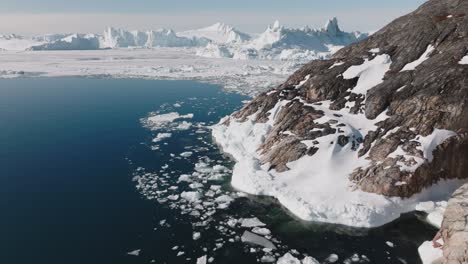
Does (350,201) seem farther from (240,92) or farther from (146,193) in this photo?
(240,92)

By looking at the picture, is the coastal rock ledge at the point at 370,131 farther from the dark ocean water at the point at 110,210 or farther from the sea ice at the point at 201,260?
the sea ice at the point at 201,260

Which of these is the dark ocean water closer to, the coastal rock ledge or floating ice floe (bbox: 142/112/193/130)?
floating ice floe (bbox: 142/112/193/130)

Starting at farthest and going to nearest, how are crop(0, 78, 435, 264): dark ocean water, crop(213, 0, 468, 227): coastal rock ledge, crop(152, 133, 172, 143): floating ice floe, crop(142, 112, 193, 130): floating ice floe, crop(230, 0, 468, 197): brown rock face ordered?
crop(142, 112, 193, 130): floating ice floe, crop(152, 133, 172, 143): floating ice floe, crop(230, 0, 468, 197): brown rock face, crop(213, 0, 468, 227): coastal rock ledge, crop(0, 78, 435, 264): dark ocean water

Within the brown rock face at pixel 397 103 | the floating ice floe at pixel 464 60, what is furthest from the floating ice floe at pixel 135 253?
the floating ice floe at pixel 464 60

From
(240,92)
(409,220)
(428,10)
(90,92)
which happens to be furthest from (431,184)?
(90,92)

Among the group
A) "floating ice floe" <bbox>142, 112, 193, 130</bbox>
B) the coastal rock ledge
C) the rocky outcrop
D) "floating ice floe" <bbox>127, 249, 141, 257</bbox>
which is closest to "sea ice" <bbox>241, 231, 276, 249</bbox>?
the coastal rock ledge

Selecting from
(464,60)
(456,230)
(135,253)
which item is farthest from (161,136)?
(456,230)

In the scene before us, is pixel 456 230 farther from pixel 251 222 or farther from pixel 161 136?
pixel 161 136
